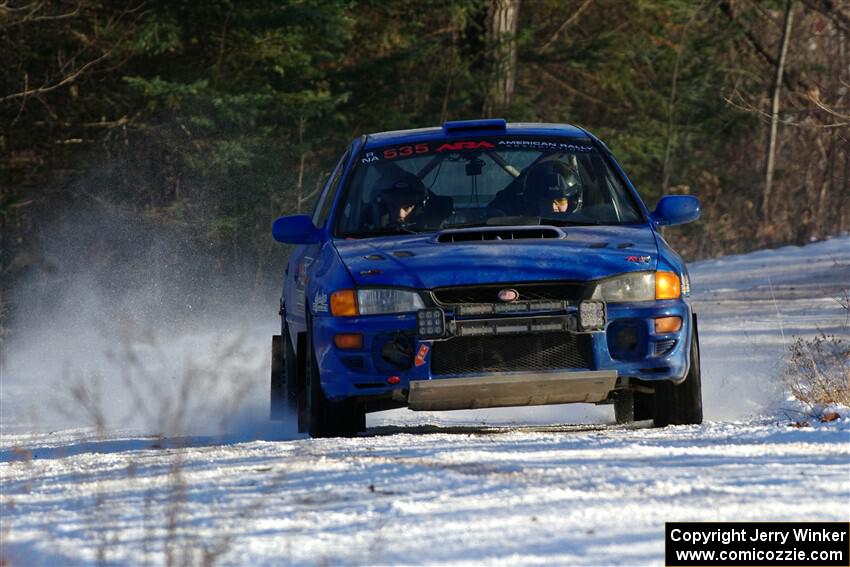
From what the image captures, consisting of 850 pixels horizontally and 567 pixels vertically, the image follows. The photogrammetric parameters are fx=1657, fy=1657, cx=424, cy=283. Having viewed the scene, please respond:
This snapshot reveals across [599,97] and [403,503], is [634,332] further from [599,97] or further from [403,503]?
[599,97]

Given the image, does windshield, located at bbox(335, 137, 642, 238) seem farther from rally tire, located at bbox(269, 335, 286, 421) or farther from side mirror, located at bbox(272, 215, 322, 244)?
rally tire, located at bbox(269, 335, 286, 421)

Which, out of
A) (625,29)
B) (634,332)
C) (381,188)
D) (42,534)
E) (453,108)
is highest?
(625,29)

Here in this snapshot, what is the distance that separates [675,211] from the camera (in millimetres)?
8891

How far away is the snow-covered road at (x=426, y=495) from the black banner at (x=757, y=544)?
78 millimetres

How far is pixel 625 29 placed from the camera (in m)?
33.3

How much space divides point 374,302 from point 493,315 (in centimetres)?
57

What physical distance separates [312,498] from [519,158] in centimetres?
457

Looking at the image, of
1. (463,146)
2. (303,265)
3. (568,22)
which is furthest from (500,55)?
(303,265)

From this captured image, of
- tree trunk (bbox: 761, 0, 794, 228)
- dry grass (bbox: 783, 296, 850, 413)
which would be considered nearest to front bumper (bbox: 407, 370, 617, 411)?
dry grass (bbox: 783, 296, 850, 413)

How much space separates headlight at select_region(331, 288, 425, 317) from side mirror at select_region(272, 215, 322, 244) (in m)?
1.21

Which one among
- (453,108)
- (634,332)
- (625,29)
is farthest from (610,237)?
(625,29)

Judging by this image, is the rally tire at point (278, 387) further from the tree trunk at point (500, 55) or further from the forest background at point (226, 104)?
the tree trunk at point (500, 55)

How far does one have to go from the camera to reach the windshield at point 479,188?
29.3 feet

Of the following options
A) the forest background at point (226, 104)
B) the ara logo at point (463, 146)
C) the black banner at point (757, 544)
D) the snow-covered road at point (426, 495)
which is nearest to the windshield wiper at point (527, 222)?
the ara logo at point (463, 146)
